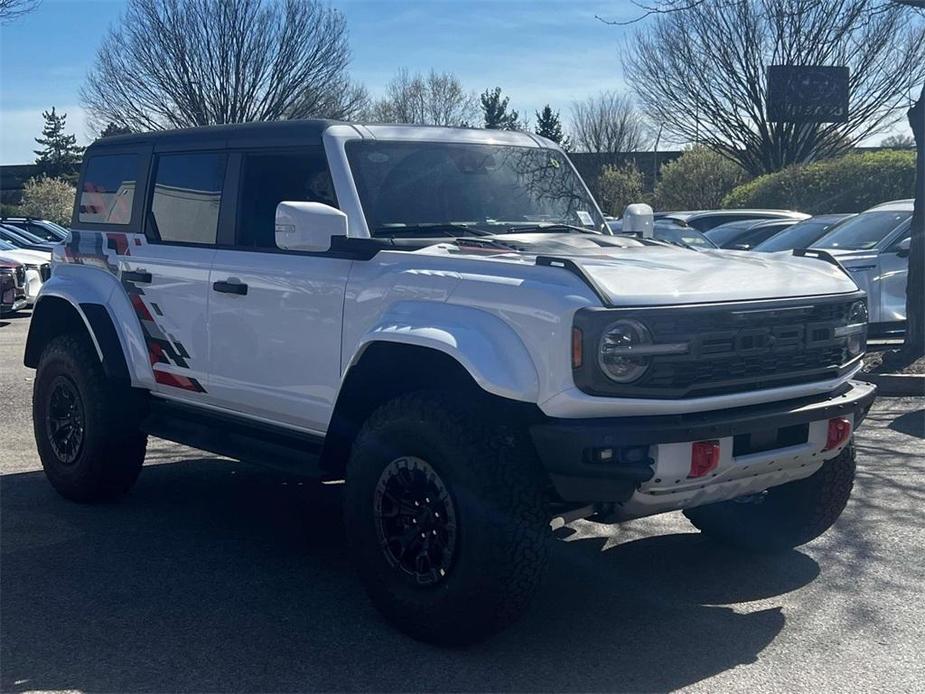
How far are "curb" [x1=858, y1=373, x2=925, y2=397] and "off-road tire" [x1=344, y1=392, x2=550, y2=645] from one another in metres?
6.60

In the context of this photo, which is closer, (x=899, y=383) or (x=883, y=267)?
(x=899, y=383)

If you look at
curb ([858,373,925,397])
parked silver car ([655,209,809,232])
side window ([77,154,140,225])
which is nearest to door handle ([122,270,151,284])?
side window ([77,154,140,225])

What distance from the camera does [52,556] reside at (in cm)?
559

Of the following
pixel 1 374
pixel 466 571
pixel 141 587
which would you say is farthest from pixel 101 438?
pixel 1 374

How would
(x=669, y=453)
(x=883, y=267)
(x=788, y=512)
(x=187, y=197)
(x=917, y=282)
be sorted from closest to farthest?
(x=669, y=453)
(x=788, y=512)
(x=187, y=197)
(x=917, y=282)
(x=883, y=267)

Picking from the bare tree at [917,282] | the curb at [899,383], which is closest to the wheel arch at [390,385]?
the curb at [899,383]

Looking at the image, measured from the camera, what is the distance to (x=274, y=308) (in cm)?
536

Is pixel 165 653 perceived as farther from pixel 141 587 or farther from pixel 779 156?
pixel 779 156

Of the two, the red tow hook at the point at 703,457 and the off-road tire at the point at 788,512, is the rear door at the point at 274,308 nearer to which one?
the red tow hook at the point at 703,457

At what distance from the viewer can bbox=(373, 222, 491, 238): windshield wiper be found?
17.4 ft

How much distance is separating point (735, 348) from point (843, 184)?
19983 mm

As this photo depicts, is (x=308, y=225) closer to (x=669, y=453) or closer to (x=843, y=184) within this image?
(x=669, y=453)

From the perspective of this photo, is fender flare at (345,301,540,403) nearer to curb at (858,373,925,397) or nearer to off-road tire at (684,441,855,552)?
off-road tire at (684,441,855,552)

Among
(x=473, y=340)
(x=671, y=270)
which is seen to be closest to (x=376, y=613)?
(x=473, y=340)
